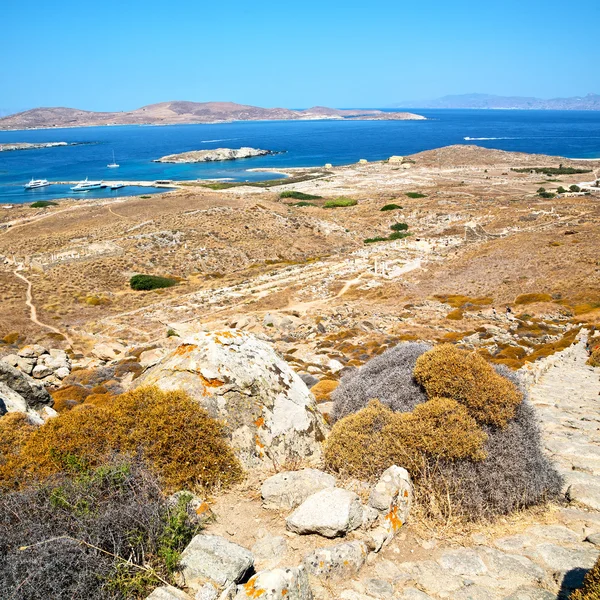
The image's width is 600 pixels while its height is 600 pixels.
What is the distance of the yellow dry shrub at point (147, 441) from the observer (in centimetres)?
553

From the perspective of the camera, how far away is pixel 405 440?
249 inches

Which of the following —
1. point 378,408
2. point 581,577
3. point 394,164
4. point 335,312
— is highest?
point 394,164

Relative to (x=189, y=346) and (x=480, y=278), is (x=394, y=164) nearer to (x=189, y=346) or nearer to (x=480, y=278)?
(x=480, y=278)

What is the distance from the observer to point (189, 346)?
8.00m

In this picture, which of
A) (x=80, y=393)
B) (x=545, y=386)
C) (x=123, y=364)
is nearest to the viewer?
(x=545, y=386)

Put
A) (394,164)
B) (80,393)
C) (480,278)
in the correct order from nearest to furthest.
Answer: (80,393) < (480,278) < (394,164)

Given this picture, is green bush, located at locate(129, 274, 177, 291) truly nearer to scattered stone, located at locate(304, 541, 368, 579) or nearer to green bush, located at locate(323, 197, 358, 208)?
scattered stone, located at locate(304, 541, 368, 579)

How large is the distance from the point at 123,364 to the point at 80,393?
396 centimetres

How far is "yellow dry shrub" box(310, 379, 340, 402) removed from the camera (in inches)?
471

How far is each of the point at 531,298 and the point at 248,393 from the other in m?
24.9

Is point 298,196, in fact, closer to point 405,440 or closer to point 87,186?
point 87,186

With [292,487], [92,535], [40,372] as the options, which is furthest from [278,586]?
[40,372]

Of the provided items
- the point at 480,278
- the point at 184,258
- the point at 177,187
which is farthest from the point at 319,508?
the point at 177,187

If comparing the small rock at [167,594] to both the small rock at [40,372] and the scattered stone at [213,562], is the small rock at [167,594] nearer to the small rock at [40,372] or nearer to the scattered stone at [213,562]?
the scattered stone at [213,562]
